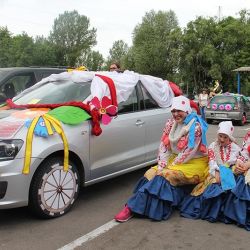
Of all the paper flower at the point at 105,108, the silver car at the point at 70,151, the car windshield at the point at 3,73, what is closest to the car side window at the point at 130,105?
the silver car at the point at 70,151

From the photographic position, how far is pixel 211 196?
15.7 feet

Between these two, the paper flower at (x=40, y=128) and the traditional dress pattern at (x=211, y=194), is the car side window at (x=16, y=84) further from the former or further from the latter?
the traditional dress pattern at (x=211, y=194)

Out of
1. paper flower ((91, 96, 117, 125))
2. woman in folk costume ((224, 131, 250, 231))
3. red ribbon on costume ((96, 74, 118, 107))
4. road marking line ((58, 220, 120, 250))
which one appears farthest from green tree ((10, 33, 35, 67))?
woman in folk costume ((224, 131, 250, 231))

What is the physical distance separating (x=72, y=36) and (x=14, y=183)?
82985mm

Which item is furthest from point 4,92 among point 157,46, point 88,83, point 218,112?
point 157,46

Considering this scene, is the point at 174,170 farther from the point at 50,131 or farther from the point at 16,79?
the point at 16,79

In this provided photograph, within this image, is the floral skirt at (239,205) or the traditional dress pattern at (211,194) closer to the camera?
the floral skirt at (239,205)

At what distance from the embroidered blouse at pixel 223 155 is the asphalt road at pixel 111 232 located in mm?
719

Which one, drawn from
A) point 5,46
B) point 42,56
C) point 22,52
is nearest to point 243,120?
point 42,56

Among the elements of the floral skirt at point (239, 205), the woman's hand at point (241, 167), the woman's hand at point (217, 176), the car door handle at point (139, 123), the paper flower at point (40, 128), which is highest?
the paper flower at point (40, 128)

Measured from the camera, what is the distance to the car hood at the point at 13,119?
14.6 ft

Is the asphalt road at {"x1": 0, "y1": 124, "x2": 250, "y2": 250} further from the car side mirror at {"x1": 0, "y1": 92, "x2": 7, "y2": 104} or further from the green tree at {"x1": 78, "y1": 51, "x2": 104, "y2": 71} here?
the green tree at {"x1": 78, "y1": 51, "x2": 104, "y2": 71}

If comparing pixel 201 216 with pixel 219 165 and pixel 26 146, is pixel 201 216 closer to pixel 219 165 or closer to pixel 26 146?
pixel 219 165

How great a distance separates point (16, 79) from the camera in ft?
26.7
